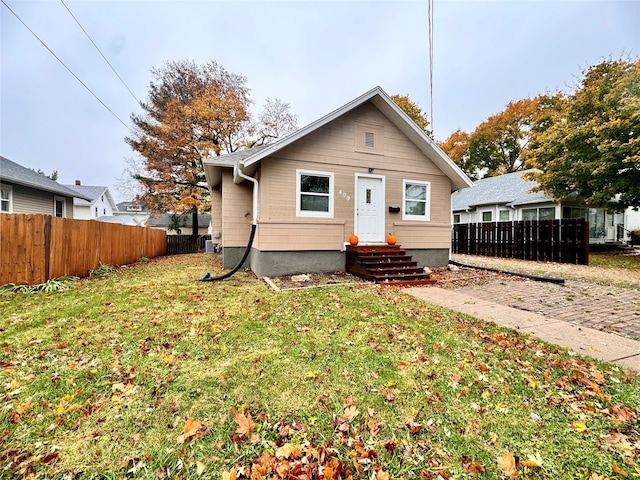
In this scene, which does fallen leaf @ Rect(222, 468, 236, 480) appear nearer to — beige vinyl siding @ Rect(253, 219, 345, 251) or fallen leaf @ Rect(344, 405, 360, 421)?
fallen leaf @ Rect(344, 405, 360, 421)

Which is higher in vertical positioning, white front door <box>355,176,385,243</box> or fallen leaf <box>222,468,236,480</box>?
white front door <box>355,176,385,243</box>

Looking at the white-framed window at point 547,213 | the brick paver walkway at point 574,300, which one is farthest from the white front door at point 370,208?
the white-framed window at point 547,213

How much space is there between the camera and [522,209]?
1753cm

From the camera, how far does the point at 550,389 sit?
2443 millimetres

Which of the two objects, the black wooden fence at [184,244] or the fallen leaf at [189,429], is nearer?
the fallen leaf at [189,429]

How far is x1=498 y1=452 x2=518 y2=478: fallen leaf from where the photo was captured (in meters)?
1.62

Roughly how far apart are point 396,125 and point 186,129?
53.0 ft

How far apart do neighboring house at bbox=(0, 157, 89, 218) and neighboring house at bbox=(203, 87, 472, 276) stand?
970cm

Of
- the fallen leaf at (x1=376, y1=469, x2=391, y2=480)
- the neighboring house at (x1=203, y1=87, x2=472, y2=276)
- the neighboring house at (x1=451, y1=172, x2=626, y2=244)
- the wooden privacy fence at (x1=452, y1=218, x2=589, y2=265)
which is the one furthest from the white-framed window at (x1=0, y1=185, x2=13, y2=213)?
the wooden privacy fence at (x1=452, y1=218, x2=589, y2=265)

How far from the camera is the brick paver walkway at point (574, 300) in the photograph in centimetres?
413

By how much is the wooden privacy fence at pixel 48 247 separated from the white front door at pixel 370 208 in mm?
7964

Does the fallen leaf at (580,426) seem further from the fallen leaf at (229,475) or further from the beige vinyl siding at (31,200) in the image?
the beige vinyl siding at (31,200)

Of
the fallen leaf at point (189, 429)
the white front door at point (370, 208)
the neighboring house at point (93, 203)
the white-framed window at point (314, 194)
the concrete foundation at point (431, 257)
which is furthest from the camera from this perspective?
the neighboring house at point (93, 203)

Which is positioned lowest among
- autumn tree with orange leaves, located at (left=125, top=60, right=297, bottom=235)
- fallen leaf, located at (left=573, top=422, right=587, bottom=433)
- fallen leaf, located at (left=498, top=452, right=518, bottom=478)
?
fallen leaf, located at (left=498, top=452, right=518, bottom=478)
